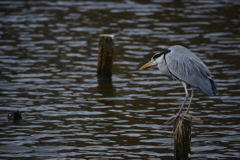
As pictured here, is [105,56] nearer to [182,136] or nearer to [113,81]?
[113,81]

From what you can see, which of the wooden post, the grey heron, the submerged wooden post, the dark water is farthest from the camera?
the submerged wooden post

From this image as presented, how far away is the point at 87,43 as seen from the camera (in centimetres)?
1698

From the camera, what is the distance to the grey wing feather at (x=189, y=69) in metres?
7.84

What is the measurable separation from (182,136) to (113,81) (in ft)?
19.1

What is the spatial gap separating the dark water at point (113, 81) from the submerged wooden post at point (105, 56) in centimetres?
46

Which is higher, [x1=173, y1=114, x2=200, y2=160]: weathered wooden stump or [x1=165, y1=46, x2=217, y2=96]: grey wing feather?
[x1=165, y1=46, x2=217, y2=96]: grey wing feather

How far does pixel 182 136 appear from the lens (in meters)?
7.23

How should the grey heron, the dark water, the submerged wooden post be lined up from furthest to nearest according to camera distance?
the submerged wooden post < the dark water < the grey heron

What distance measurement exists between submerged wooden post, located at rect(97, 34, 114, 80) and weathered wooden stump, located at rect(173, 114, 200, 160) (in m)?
5.34

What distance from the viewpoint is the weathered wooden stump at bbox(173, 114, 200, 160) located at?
723 cm

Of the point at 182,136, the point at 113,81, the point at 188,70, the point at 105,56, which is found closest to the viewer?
the point at 182,136

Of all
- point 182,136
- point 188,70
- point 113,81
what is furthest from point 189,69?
point 113,81

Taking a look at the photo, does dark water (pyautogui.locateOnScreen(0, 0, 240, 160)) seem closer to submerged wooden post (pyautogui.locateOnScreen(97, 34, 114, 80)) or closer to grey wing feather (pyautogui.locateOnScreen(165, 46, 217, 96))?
submerged wooden post (pyautogui.locateOnScreen(97, 34, 114, 80))

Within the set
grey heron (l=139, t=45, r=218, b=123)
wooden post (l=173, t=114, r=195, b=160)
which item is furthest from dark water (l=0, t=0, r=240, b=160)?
grey heron (l=139, t=45, r=218, b=123)
